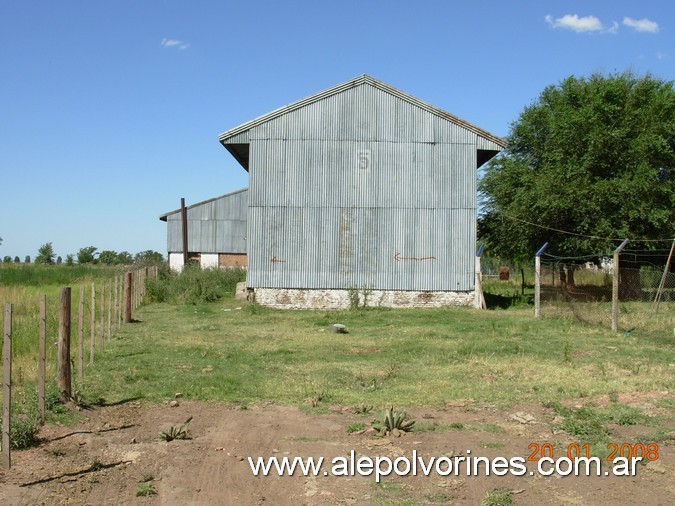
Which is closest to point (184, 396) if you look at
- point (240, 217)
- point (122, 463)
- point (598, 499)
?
point (122, 463)

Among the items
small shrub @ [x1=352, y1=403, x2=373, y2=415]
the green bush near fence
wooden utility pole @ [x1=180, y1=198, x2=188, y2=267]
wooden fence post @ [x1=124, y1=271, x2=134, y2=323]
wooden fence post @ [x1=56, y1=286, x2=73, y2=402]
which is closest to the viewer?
small shrub @ [x1=352, y1=403, x2=373, y2=415]

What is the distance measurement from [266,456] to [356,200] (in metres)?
19.7

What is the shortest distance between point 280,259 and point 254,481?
791 inches

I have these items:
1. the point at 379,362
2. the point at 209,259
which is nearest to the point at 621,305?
the point at 379,362

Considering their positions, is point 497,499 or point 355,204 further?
point 355,204

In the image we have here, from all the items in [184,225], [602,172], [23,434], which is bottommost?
[23,434]

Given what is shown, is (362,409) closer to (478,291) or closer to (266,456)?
(266,456)

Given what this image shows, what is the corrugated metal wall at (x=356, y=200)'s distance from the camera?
26500 millimetres

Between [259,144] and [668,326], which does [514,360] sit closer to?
[668,326]

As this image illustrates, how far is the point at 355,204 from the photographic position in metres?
26.5

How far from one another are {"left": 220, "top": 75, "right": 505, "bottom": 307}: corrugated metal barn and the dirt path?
16830 millimetres

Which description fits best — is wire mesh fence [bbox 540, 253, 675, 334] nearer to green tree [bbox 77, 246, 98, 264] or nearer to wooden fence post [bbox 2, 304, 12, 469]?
wooden fence post [bbox 2, 304, 12, 469]

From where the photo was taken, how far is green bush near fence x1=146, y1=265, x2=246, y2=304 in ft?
94.3

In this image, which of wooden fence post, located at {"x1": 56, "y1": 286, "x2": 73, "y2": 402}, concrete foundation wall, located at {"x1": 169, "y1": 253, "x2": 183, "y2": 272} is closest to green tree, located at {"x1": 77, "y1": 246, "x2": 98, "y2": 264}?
concrete foundation wall, located at {"x1": 169, "y1": 253, "x2": 183, "y2": 272}
